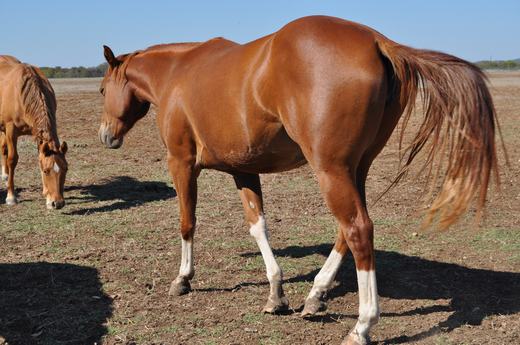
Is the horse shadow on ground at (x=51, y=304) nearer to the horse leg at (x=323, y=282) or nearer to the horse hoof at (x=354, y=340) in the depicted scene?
the horse leg at (x=323, y=282)

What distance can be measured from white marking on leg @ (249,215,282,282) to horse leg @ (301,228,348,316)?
291 mm

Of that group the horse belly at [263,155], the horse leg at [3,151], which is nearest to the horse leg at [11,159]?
the horse leg at [3,151]

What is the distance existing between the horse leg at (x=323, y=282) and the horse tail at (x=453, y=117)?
1040 mm

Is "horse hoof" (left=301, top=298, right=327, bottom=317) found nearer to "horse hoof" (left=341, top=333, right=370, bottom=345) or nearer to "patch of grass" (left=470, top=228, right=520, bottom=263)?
"horse hoof" (left=341, top=333, right=370, bottom=345)

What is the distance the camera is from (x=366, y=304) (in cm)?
369

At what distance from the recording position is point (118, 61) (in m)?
6.10

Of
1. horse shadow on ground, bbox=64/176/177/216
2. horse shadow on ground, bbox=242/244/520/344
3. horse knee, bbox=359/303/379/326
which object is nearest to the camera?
horse knee, bbox=359/303/379/326

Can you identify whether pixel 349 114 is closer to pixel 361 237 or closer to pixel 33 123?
pixel 361 237

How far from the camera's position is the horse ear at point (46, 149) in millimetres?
8381

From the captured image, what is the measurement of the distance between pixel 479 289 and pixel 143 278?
114 inches

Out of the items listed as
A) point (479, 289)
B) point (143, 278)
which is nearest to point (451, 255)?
point (479, 289)

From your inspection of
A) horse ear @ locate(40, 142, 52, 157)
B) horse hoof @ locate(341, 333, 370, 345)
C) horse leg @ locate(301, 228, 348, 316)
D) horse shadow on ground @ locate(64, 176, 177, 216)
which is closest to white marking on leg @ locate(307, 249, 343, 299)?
horse leg @ locate(301, 228, 348, 316)

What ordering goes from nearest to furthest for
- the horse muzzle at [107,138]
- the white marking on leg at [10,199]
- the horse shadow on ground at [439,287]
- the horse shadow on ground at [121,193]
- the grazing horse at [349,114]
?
1. the grazing horse at [349,114]
2. the horse shadow on ground at [439,287]
3. the horse muzzle at [107,138]
4. the horse shadow on ground at [121,193]
5. the white marking on leg at [10,199]

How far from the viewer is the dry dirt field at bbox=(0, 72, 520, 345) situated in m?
4.14
